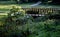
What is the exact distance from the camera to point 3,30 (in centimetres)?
1052

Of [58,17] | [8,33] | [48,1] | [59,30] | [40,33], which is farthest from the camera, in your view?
[48,1]

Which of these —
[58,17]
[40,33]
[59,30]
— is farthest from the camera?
[58,17]

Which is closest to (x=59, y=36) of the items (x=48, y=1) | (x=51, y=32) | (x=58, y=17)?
(x=51, y=32)

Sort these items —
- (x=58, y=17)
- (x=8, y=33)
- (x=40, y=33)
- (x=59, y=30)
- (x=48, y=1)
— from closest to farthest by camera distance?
(x=8, y=33) < (x=40, y=33) < (x=59, y=30) < (x=58, y=17) < (x=48, y=1)

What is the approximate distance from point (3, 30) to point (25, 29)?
1.21 meters

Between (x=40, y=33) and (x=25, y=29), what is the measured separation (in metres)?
0.98

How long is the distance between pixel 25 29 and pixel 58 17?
4.91m

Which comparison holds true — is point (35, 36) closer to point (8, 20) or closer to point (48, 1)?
point (8, 20)

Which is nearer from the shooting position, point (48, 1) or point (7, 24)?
point (7, 24)

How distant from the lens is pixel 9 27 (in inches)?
428

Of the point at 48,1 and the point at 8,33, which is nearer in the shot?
the point at 8,33

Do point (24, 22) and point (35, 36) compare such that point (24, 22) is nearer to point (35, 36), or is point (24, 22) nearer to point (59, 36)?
point (35, 36)

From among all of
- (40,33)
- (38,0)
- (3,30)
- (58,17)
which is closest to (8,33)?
(3,30)

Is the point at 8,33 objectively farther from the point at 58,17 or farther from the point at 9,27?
the point at 58,17
